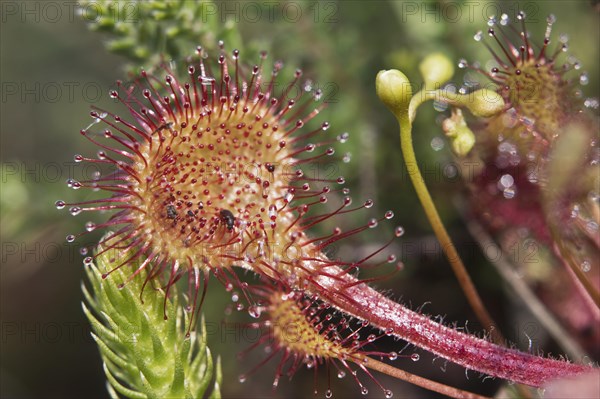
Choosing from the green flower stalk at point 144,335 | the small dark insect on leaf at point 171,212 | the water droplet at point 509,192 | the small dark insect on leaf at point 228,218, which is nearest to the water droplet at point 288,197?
the small dark insect on leaf at point 228,218

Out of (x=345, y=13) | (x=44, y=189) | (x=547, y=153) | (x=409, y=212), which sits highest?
(x=345, y=13)

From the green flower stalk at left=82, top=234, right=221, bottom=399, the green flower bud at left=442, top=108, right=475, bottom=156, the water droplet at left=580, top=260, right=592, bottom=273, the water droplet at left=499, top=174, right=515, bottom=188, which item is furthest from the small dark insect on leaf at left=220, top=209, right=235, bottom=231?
the water droplet at left=580, top=260, right=592, bottom=273

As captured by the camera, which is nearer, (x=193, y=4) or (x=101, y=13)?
(x=101, y=13)

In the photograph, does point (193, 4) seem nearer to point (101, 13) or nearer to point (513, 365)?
point (101, 13)

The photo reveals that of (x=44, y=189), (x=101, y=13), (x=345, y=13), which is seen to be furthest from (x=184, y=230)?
(x=345, y=13)

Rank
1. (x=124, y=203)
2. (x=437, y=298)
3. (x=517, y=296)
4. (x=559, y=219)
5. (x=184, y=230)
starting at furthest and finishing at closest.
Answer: (x=437, y=298) < (x=517, y=296) < (x=559, y=219) < (x=124, y=203) < (x=184, y=230)

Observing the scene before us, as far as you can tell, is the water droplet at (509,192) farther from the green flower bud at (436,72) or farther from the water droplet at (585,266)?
the green flower bud at (436,72)

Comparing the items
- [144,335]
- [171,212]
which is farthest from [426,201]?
[144,335]
